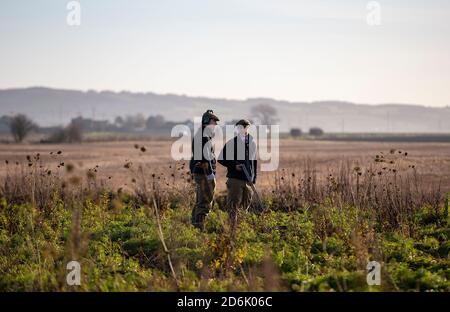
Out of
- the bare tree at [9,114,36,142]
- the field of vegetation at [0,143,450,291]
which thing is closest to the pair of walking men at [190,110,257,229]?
the field of vegetation at [0,143,450,291]

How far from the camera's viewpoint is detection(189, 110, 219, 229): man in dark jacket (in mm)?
10570

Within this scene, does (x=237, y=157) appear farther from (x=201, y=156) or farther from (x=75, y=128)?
(x=75, y=128)

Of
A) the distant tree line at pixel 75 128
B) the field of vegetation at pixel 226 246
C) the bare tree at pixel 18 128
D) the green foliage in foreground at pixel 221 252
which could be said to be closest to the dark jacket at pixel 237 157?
the field of vegetation at pixel 226 246

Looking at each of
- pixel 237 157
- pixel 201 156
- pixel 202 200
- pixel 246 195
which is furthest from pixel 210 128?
pixel 246 195

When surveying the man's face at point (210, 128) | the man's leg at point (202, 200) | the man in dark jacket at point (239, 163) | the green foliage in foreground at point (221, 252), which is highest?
the man's face at point (210, 128)

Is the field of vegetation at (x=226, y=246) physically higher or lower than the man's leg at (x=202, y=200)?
lower

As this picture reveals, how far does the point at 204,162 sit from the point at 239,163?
679 mm

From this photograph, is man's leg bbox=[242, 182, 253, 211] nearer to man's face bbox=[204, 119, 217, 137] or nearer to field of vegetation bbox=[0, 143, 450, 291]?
field of vegetation bbox=[0, 143, 450, 291]

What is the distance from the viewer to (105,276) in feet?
25.3

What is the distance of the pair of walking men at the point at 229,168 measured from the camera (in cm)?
1074

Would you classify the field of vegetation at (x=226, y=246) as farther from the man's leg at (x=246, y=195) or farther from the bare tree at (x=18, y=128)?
the bare tree at (x=18, y=128)

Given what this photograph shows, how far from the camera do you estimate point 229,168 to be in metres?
11.0

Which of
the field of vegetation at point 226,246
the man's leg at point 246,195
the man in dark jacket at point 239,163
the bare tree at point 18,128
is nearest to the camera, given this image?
the field of vegetation at point 226,246
